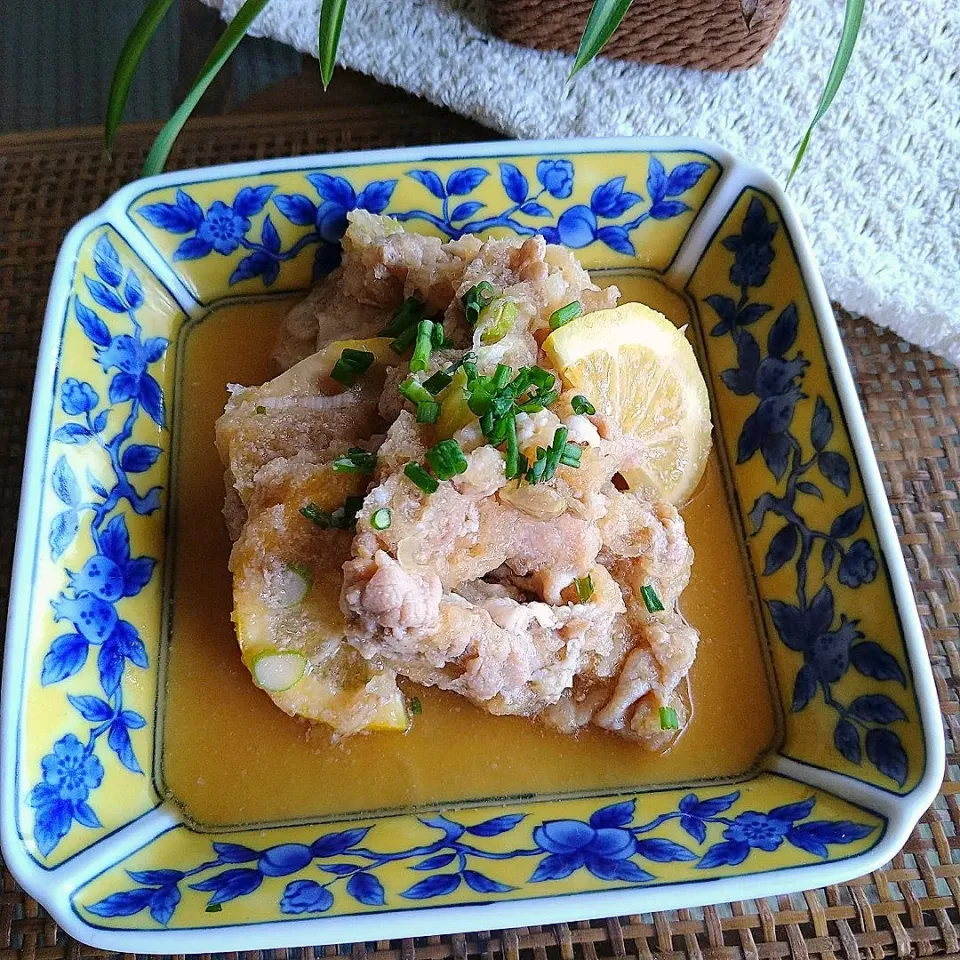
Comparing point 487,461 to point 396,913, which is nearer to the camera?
point 396,913

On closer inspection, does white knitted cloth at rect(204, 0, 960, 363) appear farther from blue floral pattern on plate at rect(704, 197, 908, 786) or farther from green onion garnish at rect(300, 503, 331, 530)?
green onion garnish at rect(300, 503, 331, 530)

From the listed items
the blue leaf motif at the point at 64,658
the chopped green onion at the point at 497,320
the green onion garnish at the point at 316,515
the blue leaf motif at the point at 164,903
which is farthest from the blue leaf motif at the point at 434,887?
the chopped green onion at the point at 497,320

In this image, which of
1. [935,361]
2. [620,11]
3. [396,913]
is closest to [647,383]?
[620,11]

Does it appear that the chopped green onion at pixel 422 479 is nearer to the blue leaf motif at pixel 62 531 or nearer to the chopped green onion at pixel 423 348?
the chopped green onion at pixel 423 348

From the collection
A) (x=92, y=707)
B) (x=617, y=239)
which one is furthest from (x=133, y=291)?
(x=617, y=239)

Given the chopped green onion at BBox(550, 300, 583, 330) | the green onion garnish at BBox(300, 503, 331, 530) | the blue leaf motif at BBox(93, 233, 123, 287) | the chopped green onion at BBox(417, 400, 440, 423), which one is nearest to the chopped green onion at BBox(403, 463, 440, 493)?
the chopped green onion at BBox(417, 400, 440, 423)

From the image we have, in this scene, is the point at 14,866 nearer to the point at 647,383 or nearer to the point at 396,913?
the point at 396,913

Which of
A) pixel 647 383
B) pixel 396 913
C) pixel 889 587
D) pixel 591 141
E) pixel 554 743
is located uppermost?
pixel 591 141
